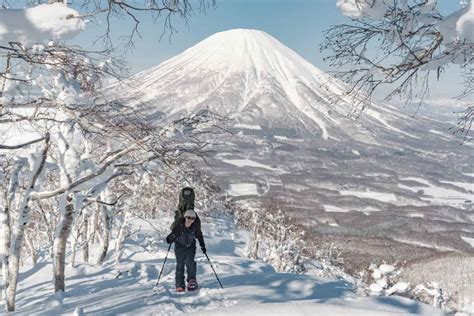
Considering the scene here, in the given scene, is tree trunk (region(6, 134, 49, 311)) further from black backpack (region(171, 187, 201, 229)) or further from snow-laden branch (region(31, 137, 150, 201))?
black backpack (region(171, 187, 201, 229))

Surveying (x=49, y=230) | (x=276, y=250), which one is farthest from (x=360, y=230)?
(x=49, y=230)

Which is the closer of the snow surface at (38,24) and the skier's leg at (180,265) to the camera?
the snow surface at (38,24)

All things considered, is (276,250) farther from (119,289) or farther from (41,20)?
(41,20)

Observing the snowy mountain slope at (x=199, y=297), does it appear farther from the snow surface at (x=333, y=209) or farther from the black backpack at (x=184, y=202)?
the snow surface at (x=333, y=209)

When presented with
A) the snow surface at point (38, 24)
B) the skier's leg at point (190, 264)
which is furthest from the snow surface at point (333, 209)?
the snow surface at point (38, 24)

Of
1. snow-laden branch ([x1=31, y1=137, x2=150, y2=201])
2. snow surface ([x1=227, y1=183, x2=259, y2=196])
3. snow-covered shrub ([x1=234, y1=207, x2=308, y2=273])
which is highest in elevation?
snow surface ([x1=227, y1=183, x2=259, y2=196])

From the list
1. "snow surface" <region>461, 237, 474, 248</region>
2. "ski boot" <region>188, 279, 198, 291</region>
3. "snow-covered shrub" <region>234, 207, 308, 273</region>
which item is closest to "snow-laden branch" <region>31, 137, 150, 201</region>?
"ski boot" <region>188, 279, 198, 291</region>

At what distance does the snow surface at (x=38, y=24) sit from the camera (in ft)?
11.2

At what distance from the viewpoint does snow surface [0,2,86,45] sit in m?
3.42

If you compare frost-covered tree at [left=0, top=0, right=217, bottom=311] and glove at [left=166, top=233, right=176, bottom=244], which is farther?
glove at [left=166, top=233, right=176, bottom=244]

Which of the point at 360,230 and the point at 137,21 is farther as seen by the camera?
the point at 360,230

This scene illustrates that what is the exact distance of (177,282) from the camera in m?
8.26

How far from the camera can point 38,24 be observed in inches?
135

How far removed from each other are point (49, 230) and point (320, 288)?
10114mm
